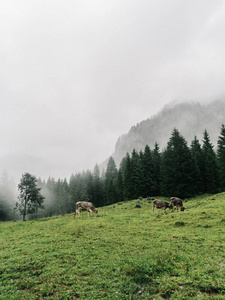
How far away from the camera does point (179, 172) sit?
46688 millimetres

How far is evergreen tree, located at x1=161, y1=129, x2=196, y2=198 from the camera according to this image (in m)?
45.5

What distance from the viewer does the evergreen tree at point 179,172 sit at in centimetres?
4547

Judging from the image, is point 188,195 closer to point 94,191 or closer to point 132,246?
point 132,246

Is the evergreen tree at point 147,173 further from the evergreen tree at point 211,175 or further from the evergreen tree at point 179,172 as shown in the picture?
the evergreen tree at point 211,175

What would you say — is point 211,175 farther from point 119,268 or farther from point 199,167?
point 119,268

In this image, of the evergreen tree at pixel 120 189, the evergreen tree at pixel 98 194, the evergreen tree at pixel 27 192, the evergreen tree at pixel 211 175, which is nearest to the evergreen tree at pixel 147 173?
the evergreen tree at pixel 120 189

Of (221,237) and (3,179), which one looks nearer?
(221,237)

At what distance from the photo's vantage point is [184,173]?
46125mm

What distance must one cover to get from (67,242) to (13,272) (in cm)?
411

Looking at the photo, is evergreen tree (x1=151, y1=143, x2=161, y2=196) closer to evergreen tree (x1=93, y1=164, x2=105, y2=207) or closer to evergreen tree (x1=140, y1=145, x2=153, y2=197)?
evergreen tree (x1=140, y1=145, x2=153, y2=197)

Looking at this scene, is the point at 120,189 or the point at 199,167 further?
the point at 120,189

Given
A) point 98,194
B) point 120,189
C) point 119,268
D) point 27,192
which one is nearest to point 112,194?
point 120,189

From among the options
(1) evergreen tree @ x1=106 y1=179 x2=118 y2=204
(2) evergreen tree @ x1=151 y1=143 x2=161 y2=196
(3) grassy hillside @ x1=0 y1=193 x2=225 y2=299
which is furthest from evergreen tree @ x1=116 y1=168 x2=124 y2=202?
(3) grassy hillside @ x1=0 y1=193 x2=225 y2=299

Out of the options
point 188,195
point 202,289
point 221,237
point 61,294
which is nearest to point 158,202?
point 221,237
